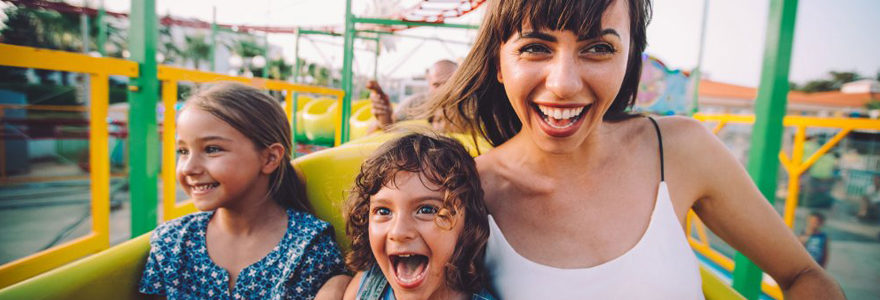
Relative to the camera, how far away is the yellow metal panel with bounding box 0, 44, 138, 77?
3.52 feet

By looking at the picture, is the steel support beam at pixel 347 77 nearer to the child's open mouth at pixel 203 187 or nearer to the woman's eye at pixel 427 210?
the child's open mouth at pixel 203 187

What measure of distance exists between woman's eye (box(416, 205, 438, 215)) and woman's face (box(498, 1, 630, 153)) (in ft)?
0.87

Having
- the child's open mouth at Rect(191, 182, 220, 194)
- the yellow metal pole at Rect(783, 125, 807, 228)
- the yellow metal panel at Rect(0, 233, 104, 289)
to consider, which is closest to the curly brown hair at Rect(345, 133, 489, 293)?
the child's open mouth at Rect(191, 182, 220, 194)

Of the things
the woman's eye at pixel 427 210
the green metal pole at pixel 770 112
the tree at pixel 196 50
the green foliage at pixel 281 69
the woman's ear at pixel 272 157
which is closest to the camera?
the woman's eye at pixel 427 210

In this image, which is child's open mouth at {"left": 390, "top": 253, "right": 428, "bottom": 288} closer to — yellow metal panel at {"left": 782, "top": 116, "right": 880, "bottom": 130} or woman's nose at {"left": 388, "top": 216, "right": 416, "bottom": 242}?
woman's nose at {"left": 388, "top": 216, "right": 416, "bottom": 242}

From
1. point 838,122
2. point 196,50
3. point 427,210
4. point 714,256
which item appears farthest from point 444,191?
point 196,50

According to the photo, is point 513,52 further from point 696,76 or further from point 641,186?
point 696,76

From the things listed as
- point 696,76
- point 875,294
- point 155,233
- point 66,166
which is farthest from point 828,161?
point 66,166

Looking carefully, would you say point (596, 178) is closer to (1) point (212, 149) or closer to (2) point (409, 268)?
(2) point (409, 268)

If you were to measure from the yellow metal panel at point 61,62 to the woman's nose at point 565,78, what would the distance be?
1173mm

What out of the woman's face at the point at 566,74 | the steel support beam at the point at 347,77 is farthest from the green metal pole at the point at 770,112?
the steel support beam at the point at 347,77

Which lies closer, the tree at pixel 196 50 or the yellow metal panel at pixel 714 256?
the yellow metal panel at pixel 714 256

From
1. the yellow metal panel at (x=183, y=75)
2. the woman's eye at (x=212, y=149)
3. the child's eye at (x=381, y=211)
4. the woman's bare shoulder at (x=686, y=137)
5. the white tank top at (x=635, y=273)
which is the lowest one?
the white tank top at (x=635, y=273)

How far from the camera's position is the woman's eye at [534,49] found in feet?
3.08
